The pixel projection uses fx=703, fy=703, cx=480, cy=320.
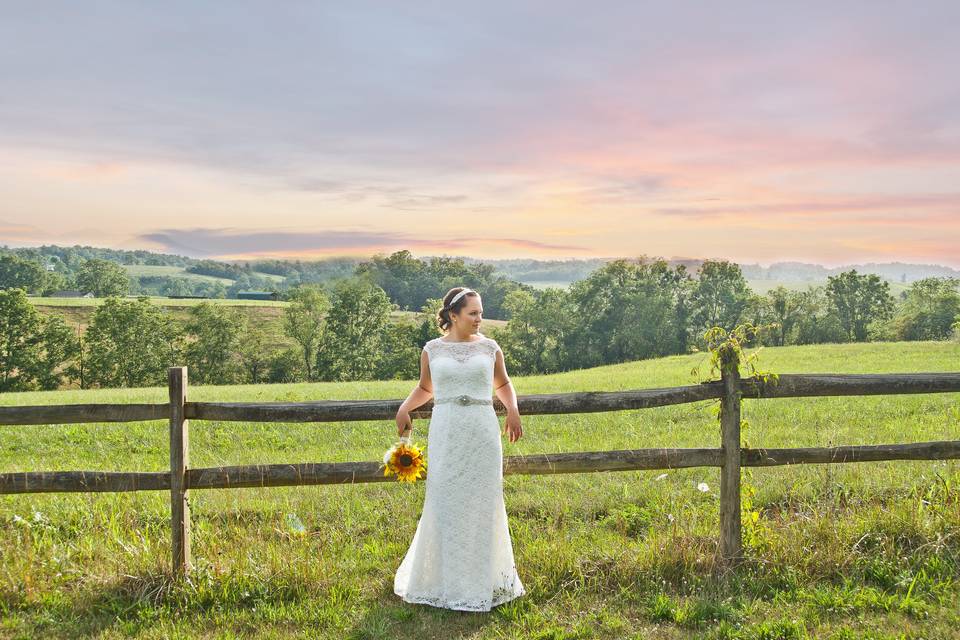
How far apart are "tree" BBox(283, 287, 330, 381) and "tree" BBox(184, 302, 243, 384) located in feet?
20.0

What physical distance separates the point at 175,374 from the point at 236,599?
179cm

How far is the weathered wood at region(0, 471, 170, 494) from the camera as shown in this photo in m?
5.54

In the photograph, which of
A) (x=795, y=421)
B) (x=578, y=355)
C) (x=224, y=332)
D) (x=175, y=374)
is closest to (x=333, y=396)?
(x=795, y=421)

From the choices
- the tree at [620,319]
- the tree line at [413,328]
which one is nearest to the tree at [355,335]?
the tree line at [413,328]

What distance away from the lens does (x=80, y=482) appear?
5.56 meters

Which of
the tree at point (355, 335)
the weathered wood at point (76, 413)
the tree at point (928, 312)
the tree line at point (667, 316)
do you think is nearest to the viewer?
the weathered wood at point (76, 413)

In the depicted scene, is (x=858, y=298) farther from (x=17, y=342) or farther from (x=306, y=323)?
(x=17, y=342)

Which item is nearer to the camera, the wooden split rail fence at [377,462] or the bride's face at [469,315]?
the bride's face at [469,315]

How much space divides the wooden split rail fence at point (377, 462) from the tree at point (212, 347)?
6817 centimetres

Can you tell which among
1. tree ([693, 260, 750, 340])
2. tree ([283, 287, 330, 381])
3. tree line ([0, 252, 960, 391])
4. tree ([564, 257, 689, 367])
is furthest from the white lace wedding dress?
tree ([693, 260, 750, 340])

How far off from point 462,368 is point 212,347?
71661 mm

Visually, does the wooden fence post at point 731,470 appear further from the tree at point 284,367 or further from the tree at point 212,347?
the tree at point 284,367

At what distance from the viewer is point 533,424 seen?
15.7 meters

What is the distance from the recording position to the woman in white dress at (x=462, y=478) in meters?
5.36
